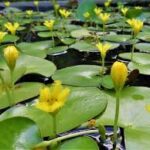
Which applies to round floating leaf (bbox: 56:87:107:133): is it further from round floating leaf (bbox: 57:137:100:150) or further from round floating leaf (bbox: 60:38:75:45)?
round floating leaf (bbox: 60:38:75:45)

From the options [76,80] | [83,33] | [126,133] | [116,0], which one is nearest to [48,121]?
[126,133]

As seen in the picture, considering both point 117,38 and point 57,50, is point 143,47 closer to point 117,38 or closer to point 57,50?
point 117,38

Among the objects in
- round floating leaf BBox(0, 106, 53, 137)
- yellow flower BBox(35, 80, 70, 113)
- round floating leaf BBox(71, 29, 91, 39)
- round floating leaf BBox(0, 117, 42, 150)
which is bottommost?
round floating leaf BBox(71, 29, 91, 39)

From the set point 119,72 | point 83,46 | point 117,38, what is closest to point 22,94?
point 119,72

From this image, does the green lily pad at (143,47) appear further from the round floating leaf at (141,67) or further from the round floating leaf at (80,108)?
the round floating leaf at (80,108)

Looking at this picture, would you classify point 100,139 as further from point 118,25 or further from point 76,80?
point 118,25

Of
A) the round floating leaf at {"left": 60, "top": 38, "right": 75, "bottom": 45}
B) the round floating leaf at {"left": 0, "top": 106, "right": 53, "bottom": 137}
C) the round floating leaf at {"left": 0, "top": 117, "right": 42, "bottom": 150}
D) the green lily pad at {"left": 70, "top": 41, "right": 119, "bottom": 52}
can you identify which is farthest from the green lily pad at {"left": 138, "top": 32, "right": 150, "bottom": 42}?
the round floating leaf at {"left": 0, "top": 117, "right": 42, "bottom": 150}

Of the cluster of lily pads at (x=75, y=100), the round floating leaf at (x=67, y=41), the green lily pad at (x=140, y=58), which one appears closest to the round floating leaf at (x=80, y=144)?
the cluster of lily pads at (x=75, y=100)
